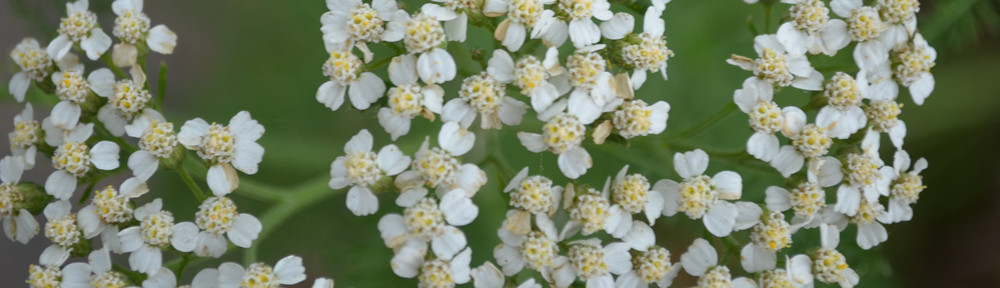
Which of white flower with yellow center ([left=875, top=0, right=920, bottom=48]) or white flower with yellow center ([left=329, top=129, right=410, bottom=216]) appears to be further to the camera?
white flower with yellow center ([left=875, top=0, right=920, bottom=48])

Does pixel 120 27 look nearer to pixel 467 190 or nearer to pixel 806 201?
pixel 467 190

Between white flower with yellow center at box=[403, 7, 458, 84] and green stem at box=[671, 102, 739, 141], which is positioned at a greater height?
white flower with yellow center at box=[403, 7, 458, 84]

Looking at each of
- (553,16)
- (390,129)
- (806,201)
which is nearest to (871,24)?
(806,201)

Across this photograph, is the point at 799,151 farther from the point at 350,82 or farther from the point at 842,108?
the point at 350,82

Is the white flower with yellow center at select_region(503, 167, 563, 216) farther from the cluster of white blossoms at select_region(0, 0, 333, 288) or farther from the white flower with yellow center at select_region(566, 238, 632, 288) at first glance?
the cluster of white blossoms at select_region(0, 0, 333, 288)

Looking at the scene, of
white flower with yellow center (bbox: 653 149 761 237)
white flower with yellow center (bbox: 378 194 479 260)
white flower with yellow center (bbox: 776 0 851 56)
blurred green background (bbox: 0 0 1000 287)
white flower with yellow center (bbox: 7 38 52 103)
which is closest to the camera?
white flower with yellow center (bbox: 378 194 479 260)

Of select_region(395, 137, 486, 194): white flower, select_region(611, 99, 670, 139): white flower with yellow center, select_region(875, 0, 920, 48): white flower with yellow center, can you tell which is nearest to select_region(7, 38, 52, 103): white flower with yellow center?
select_region(395, 137, 486, 194): white flower
